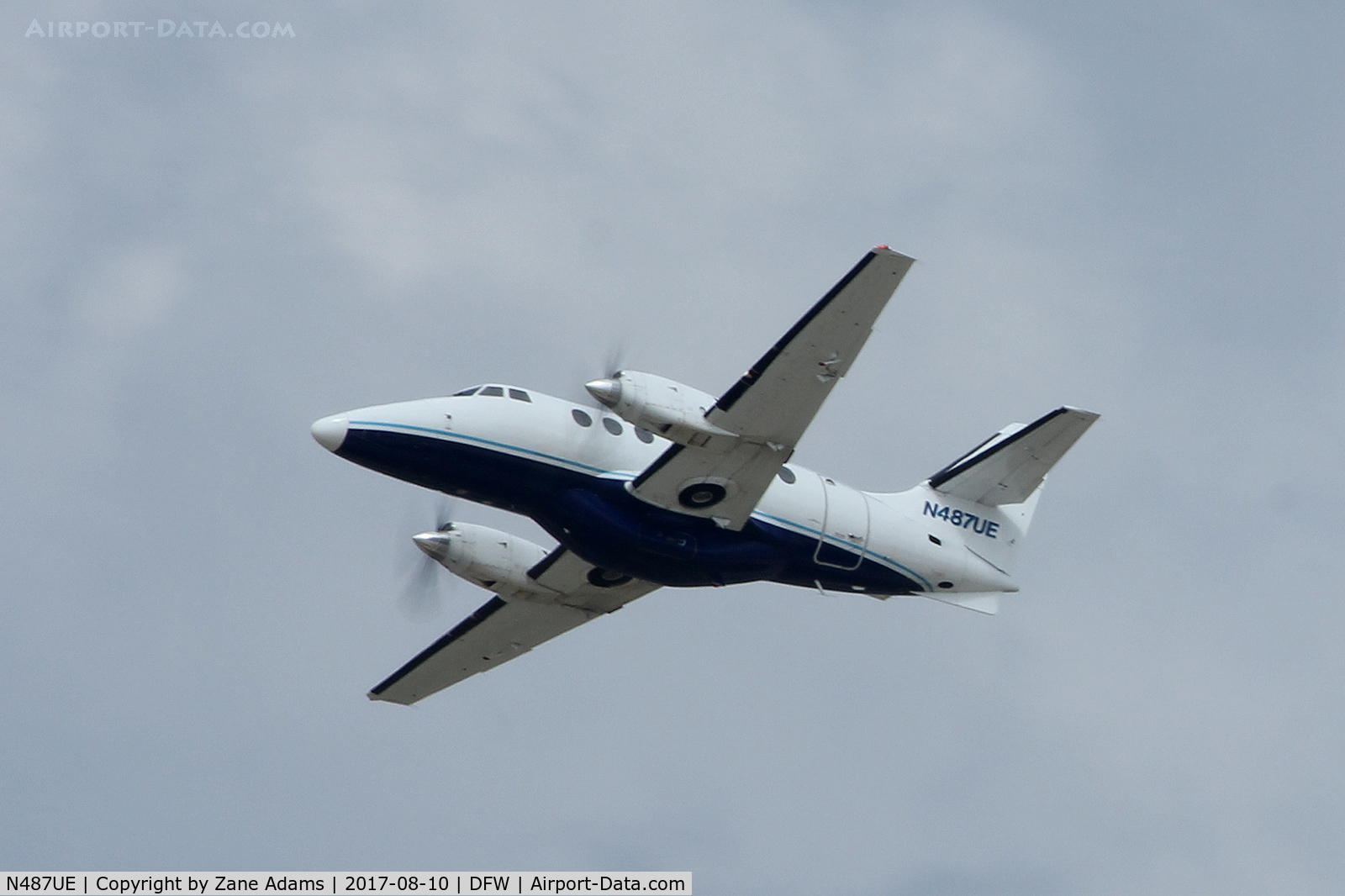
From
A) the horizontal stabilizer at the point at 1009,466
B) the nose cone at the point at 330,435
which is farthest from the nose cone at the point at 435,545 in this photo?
the horizontal stabilizer at the point at 1009,466

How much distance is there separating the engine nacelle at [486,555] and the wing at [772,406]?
11.8 ft

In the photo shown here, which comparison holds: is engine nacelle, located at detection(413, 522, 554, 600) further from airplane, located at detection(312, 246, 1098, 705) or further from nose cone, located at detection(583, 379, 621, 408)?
nose cone, located at detection(583, 379, 621, 408)

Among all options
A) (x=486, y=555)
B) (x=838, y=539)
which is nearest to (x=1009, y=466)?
(x=838, y=539)

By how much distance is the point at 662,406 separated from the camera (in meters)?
22.7

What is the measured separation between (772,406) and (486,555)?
5.92m

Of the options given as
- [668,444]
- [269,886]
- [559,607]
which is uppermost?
[668,444]

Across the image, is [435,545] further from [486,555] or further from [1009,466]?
[1009,466]

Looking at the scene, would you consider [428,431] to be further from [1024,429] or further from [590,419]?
[1024,429]

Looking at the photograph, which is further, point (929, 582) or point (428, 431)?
point (929, 582)

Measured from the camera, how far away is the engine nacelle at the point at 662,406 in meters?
22.5

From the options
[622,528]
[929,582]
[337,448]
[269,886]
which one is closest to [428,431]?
[337,448]

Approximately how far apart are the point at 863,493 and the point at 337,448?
7744 millimetres

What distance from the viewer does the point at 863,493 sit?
26.3 metres

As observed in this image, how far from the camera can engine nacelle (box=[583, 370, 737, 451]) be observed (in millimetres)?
22547
